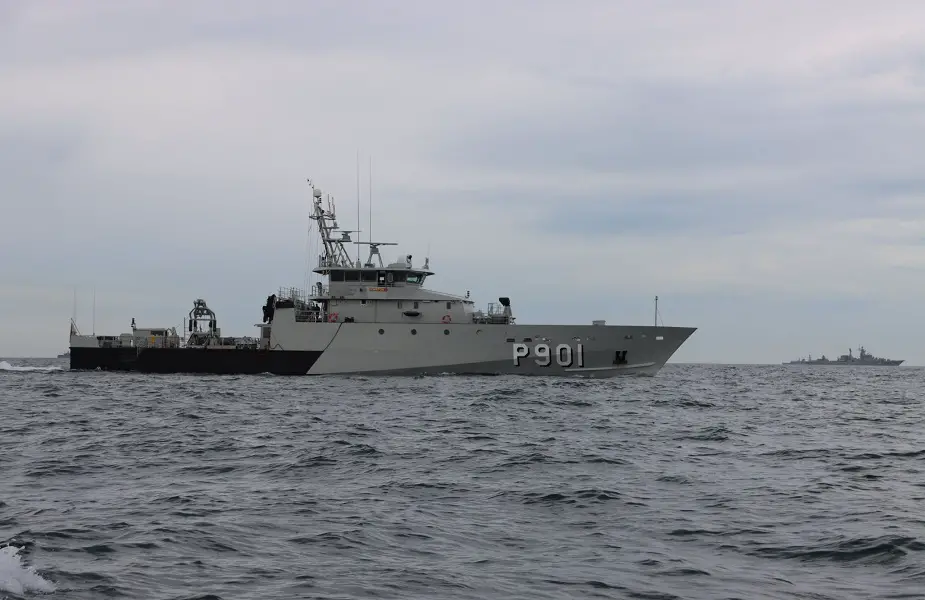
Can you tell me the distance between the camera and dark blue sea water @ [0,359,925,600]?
775cm

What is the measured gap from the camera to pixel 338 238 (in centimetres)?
4606

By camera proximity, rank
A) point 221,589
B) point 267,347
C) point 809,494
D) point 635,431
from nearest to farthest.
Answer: point 221,589, point 809,494, point 635,431, point 267,347

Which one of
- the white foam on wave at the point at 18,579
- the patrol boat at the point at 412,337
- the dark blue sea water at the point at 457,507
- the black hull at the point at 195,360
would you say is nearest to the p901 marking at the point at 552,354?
the patrol boat at the point at 412,337

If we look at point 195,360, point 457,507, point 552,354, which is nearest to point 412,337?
point 552,354

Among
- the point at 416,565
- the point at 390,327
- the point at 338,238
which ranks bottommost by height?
the point at 416,565

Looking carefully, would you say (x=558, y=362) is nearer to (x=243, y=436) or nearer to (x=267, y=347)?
(x=267, y=347)

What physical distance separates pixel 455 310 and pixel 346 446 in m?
26.2

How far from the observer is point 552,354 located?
42.1 m

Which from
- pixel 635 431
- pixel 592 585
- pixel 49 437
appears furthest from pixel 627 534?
pixel 49 437

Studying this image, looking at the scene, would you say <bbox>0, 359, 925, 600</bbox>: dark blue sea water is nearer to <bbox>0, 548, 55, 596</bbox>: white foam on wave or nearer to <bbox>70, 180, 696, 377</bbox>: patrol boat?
<bbox>0, 548, 55, 596</bbox>: white foam on wave

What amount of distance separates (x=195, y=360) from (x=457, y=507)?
127 feet

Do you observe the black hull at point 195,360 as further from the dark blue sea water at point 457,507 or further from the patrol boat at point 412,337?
the dark blue sea water at point 457,507

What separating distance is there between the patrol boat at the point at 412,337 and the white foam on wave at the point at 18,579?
34.2m

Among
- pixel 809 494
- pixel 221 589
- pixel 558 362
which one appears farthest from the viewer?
pixel 558 362
